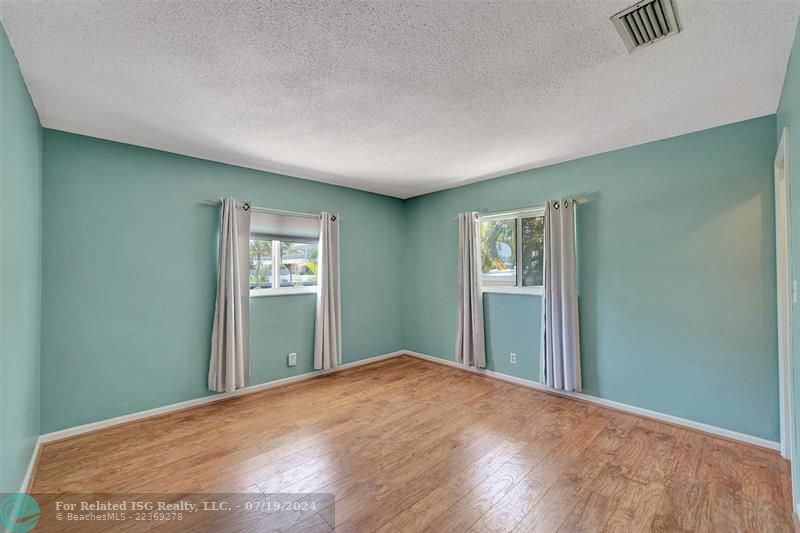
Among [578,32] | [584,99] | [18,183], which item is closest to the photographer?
[578,32]

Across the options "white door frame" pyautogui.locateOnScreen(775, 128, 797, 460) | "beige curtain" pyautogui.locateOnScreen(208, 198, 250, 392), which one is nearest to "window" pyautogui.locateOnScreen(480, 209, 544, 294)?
"white door frame" pyautogui.locateOnScreen(775, 128, 797, 460)

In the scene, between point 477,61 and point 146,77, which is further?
point 146,77

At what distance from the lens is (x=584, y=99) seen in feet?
7.44

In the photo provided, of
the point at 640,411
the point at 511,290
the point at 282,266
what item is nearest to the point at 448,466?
the point at 640,411

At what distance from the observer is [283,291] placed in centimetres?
400

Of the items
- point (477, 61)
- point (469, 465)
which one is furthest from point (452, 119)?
point (469, 465)

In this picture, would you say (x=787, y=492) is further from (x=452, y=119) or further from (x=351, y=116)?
(x=351, y=116)

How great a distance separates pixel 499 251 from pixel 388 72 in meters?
2.81

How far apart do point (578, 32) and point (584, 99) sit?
75cm

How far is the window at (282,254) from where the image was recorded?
3827 mm

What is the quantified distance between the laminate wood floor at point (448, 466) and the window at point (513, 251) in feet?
4.41

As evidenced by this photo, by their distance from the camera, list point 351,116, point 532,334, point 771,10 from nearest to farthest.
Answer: point 771,10, point 351,116, point 532,334

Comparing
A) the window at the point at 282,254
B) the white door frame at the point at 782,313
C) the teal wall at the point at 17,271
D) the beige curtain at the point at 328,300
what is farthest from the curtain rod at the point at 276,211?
the white door frame at the point at 782,313

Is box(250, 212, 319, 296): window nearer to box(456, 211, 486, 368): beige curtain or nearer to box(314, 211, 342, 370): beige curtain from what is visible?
box(314, 211, 342, 370): beige curtain
